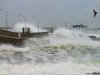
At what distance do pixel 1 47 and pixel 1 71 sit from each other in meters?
15.2

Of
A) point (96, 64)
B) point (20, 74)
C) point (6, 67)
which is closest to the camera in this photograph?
point (20, 74)

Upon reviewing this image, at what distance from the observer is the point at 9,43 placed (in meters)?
37.4

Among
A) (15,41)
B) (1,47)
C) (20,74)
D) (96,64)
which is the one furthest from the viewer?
(15,41)

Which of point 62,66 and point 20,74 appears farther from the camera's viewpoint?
point 62,66

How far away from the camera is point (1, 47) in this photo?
33594 millimetres

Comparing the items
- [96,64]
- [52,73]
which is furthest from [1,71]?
[96,64]

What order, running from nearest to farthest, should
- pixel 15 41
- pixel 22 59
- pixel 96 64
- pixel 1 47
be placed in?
pixel 96 64 < pixel 22 59 < pixel 1 47 < pixel 15 41

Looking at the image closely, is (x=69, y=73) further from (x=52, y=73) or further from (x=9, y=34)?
(x=9, y=34)

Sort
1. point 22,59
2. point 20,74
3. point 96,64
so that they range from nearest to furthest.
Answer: point 20,74, point 96,64, point 22,59

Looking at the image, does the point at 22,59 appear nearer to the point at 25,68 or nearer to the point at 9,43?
the point at 25,68

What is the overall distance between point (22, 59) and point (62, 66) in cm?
488

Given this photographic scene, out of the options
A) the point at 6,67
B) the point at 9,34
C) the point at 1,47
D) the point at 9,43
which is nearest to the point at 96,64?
the point at 6,67

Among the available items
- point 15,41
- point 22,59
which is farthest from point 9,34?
point 22,59

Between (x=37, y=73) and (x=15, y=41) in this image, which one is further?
(x=15, y=41)
